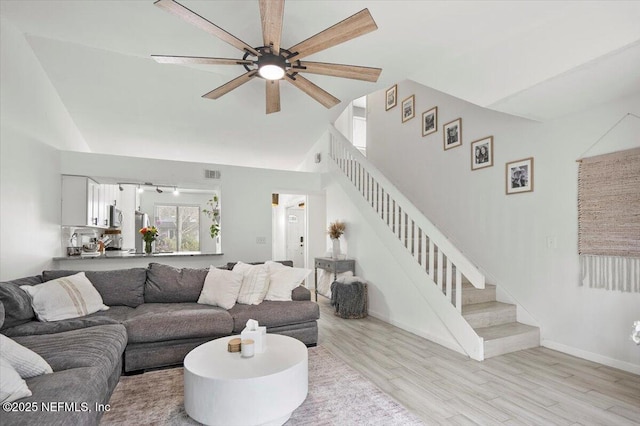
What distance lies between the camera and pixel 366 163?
16.5 ft

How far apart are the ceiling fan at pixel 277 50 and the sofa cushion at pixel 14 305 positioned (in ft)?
7.07

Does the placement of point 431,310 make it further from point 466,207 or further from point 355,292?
point 466,207

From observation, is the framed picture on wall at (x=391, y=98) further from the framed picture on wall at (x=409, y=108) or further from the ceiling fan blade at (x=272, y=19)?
the ceiling fan blade at (x=272, y=19)

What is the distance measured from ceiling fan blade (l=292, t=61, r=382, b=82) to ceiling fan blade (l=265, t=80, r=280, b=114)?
0.94 feet

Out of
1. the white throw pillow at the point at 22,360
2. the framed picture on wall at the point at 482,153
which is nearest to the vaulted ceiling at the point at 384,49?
the framed picture on wall at the point at 482,153

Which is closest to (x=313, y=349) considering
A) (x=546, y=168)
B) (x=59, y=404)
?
(x=59, y=404)

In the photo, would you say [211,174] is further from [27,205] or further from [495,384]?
[495,384]

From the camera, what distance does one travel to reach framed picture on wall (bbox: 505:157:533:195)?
147 inches

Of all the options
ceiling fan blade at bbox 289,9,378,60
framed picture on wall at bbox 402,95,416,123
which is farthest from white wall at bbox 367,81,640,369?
ceiling fan blade at bbox 289,9,378,60

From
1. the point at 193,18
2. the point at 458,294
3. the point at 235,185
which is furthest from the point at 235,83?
the point at 458,294

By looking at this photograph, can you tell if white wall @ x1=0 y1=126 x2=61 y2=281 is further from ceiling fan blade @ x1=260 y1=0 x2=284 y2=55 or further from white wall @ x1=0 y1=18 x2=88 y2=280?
ceiling fan blade @ x1=260 y1=0 x2=284 y2=55

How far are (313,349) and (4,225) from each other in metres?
3.11

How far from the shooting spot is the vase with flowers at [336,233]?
18.0 ft

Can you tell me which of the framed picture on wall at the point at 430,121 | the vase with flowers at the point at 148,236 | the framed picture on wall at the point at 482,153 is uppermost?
the framed picture on wall at the point at 430,121
